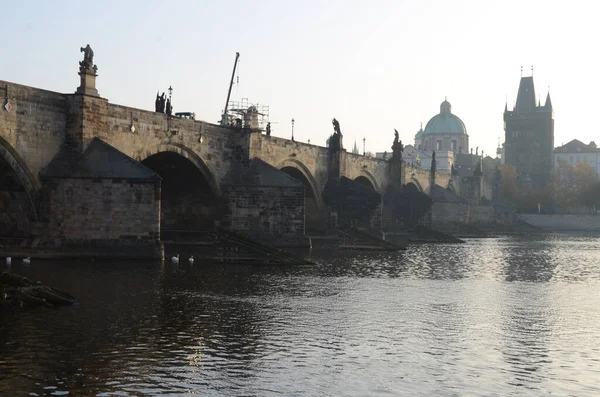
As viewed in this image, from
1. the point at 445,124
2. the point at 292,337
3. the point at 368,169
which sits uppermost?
the point at 445,124

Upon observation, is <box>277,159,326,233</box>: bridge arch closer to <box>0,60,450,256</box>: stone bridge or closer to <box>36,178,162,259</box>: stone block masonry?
<box>0,60,450,256</box>: stone bridge

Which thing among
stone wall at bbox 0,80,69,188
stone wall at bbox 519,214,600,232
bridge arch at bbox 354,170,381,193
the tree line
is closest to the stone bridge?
stone wall at bbox 0,80,69,188

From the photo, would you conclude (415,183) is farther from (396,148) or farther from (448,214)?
(396,148)

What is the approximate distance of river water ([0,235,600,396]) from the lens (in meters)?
12.2

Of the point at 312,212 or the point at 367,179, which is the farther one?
the point at 367,179

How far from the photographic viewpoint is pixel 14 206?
3108 cm

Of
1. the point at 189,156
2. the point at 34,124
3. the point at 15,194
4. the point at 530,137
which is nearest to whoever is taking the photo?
the point at 34,124

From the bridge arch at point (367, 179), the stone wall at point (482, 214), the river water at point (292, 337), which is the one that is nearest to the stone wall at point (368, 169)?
the bridge arch at point (367, 179)

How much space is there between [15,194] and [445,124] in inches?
5782

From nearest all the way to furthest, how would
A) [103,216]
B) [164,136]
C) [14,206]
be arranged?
[103,216] → [14,206] → [164,136]

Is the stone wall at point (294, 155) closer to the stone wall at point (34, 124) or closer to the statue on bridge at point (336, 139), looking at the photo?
the statue on bridge at point (336, 139)

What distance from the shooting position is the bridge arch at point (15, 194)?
29.8 metres

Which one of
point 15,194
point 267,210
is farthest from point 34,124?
point 267,210

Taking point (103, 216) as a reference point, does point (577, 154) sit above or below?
above
